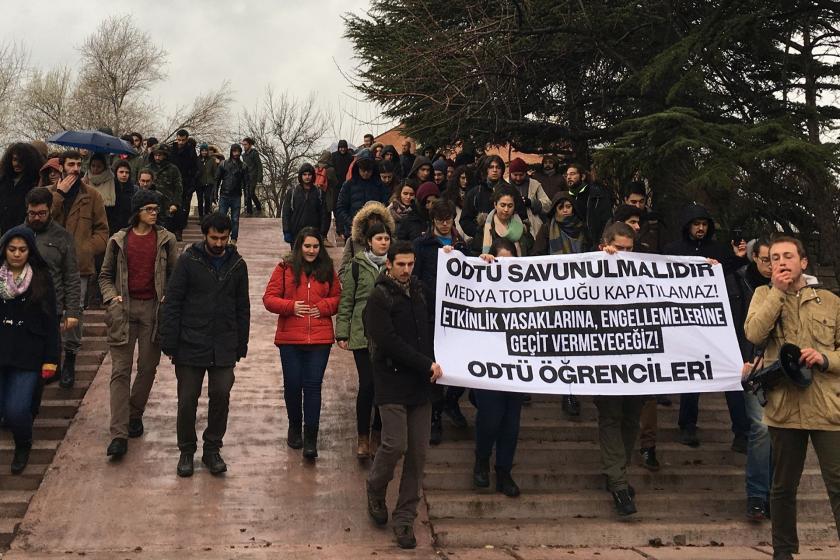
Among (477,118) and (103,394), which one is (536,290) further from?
(477,118)

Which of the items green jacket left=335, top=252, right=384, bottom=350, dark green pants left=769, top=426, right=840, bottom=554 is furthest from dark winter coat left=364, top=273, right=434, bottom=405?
dark green pants left=769, top=426, right=840, bottom=554

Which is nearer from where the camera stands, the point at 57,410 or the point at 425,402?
the point at 425,402

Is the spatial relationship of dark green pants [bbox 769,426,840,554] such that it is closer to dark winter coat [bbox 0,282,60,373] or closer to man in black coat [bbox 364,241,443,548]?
man in black coat [bbox 364,241,443,548]

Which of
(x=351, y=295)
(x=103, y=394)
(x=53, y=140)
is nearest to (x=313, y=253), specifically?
(x=351, y=295)

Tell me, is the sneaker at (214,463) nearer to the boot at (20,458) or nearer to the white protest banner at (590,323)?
the boot at (20,458)

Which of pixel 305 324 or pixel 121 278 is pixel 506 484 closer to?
pixel 305 324

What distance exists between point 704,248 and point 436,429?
2.87m

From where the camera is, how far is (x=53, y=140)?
13047 mm

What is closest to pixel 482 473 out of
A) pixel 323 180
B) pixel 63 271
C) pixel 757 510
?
pixel 757 510

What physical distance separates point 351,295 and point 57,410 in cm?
295

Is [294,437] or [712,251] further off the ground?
Result: [712,251]

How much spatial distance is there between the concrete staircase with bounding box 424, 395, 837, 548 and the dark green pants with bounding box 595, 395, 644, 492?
27 cm

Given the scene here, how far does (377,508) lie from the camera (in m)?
6.53

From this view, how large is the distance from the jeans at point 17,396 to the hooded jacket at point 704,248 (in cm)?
541
